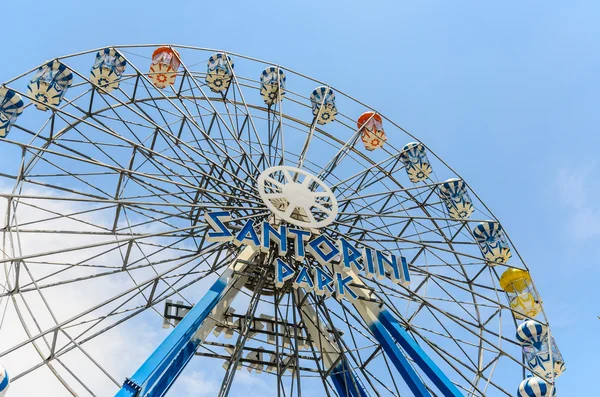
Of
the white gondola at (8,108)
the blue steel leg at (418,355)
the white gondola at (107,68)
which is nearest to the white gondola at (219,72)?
the white gondola at (107,68)

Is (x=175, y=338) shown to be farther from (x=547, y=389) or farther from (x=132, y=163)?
(x=547, y=389)

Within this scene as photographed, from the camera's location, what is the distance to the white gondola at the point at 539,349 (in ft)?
50.2

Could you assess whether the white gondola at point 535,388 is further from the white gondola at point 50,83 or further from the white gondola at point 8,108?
the white gondola at point 8,108

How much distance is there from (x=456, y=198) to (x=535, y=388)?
630cm

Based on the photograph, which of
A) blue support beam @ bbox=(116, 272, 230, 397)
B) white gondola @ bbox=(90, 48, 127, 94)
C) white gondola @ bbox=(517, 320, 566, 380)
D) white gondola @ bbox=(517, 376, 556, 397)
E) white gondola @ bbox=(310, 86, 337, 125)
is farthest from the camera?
white gondola @ bbox=(310, 86, 337, 125)

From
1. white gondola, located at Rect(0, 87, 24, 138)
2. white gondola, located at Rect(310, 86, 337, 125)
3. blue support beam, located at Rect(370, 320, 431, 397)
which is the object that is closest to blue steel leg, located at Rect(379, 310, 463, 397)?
blue support beam, located at Rect(370, 320, 431, 397)

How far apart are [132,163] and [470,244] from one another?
32.3 ft

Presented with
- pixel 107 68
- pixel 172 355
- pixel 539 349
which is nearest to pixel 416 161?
pixel 539 349

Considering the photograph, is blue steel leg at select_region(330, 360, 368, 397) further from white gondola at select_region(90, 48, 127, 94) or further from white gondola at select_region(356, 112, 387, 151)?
white gondola at select_region(90, 48, 127, 94)

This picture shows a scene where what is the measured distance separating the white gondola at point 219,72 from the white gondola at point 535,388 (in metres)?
11.3

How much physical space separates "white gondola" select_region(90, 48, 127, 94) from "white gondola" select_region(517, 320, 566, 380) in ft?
41.1

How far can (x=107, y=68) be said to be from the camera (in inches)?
637

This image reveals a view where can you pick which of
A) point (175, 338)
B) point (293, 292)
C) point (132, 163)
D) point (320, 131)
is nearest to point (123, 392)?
point (175, 338)

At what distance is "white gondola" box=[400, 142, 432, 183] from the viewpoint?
19.1m
